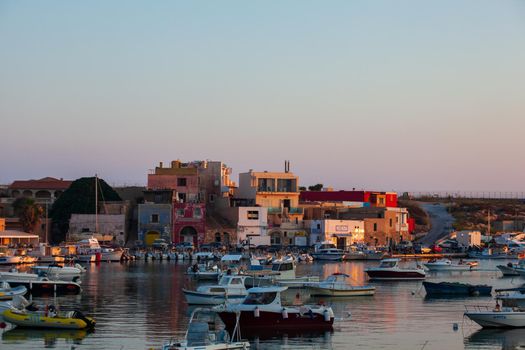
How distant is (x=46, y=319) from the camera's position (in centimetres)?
3675

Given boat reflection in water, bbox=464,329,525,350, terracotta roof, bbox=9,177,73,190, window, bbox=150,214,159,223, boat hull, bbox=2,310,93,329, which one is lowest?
boat reflection in water, bbox=464,329,525,350

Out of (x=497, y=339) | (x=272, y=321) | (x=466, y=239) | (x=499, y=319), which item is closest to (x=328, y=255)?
(x=466, y=239)

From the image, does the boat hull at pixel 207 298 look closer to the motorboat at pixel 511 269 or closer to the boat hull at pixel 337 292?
the boat hull at pixel 337 292

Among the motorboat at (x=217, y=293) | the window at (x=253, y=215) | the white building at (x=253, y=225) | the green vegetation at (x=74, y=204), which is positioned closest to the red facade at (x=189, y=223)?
the white building at (x=253, y=225)

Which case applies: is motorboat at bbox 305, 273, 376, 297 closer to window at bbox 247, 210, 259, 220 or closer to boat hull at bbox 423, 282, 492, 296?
boat hull at bbox 423, 282, 492, 296

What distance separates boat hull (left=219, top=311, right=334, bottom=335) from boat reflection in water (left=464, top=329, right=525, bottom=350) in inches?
218

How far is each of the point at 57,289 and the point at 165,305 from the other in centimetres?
774

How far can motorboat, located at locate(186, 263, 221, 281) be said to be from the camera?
212ft

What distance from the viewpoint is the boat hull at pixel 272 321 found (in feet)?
118

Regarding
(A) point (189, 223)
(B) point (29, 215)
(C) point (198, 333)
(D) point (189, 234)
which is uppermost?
(B) point (29, 215)

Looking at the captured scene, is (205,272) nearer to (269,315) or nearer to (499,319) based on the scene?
(269,315)

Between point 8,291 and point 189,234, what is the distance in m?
52.6

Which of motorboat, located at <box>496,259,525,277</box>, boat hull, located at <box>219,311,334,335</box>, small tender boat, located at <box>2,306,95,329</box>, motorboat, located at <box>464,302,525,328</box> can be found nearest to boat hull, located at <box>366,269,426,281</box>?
motorboat, located at <box>496,259,525,277</box>

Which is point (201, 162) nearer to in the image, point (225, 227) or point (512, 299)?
point (225, 227)
